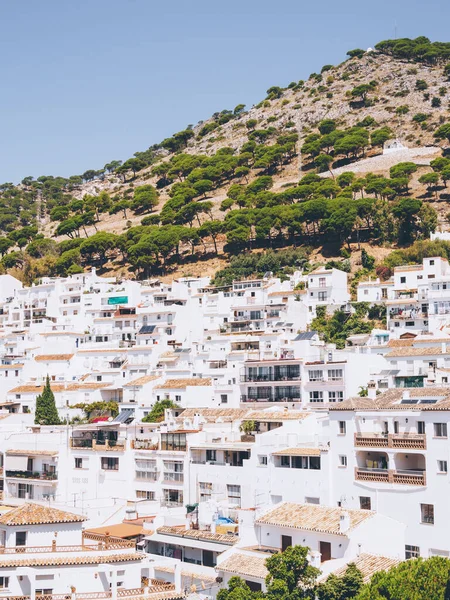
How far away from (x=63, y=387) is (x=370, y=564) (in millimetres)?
40030

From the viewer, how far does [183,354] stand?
6481cm

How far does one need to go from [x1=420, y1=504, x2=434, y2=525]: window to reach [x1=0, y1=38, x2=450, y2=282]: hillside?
53.8 metres

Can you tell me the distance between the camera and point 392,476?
32.8 metres

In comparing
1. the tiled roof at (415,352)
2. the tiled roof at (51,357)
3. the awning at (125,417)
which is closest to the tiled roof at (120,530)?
the awning at (125,417)

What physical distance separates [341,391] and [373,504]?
1898cm

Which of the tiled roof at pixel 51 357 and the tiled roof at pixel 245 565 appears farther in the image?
the tiled roof at pixel 51 357

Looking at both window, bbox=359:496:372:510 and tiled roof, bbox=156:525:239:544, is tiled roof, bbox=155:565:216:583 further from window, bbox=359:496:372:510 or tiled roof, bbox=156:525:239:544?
window, bbox=359:496:372:510

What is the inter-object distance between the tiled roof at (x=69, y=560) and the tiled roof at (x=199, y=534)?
6.93m

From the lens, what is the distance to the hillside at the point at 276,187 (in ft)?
305

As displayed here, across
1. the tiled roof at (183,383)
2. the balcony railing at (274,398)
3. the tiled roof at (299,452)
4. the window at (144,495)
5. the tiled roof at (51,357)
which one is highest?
the tiled roof at (51,357)

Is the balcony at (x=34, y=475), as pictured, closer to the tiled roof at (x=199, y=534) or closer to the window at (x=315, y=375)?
the tiled roof at (x=199, y=534)

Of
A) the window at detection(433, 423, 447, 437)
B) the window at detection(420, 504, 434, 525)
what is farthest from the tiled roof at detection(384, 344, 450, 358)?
the window at detection(420, 504, 434, 525)

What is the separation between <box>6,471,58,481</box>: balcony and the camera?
153ft

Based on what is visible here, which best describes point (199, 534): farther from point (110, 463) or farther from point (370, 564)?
point (110, 463)
